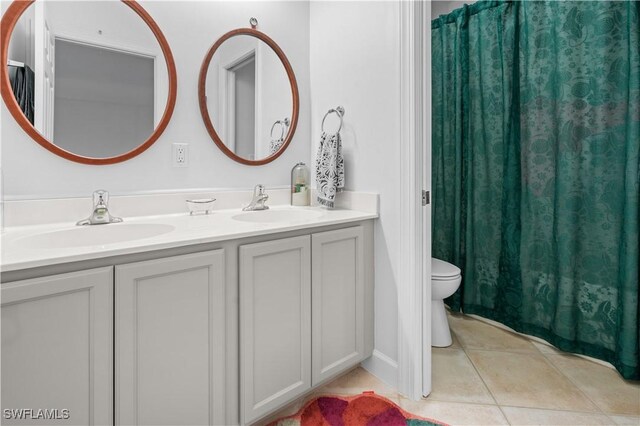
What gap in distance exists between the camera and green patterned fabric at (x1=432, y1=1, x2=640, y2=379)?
5.37 ft

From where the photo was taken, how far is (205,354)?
3.52ft

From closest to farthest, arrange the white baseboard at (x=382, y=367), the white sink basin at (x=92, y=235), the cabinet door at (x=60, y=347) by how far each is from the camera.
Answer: the cabinet door at (x=60, y=347) → the white sink basin at (x=92, y=235) → the white baseboard at (x=382, y=367)

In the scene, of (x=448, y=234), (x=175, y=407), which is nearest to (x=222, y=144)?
(x=175, y=407)

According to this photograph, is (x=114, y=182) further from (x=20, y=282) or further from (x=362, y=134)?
(x=362, y=134)

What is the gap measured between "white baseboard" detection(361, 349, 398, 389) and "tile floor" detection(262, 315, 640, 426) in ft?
0.09

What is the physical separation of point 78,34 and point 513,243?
8.11 feet

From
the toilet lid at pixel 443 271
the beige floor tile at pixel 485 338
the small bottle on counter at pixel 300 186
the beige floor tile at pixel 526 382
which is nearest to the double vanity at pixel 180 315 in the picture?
the small bottle on counter at pixel 300 186

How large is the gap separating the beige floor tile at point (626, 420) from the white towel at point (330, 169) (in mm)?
1475

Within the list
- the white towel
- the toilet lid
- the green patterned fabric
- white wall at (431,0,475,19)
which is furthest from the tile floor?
white wall at (431,0,475,19)

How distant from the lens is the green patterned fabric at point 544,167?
164cm

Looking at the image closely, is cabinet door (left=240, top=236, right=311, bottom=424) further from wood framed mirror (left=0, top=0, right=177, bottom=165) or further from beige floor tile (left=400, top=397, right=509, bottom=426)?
wood framed mirror (left=0, top=0, right=177, bottom=165)

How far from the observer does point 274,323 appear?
49.0 inches

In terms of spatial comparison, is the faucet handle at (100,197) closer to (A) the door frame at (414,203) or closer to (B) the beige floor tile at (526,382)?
(A) the door frame at (414,203)
